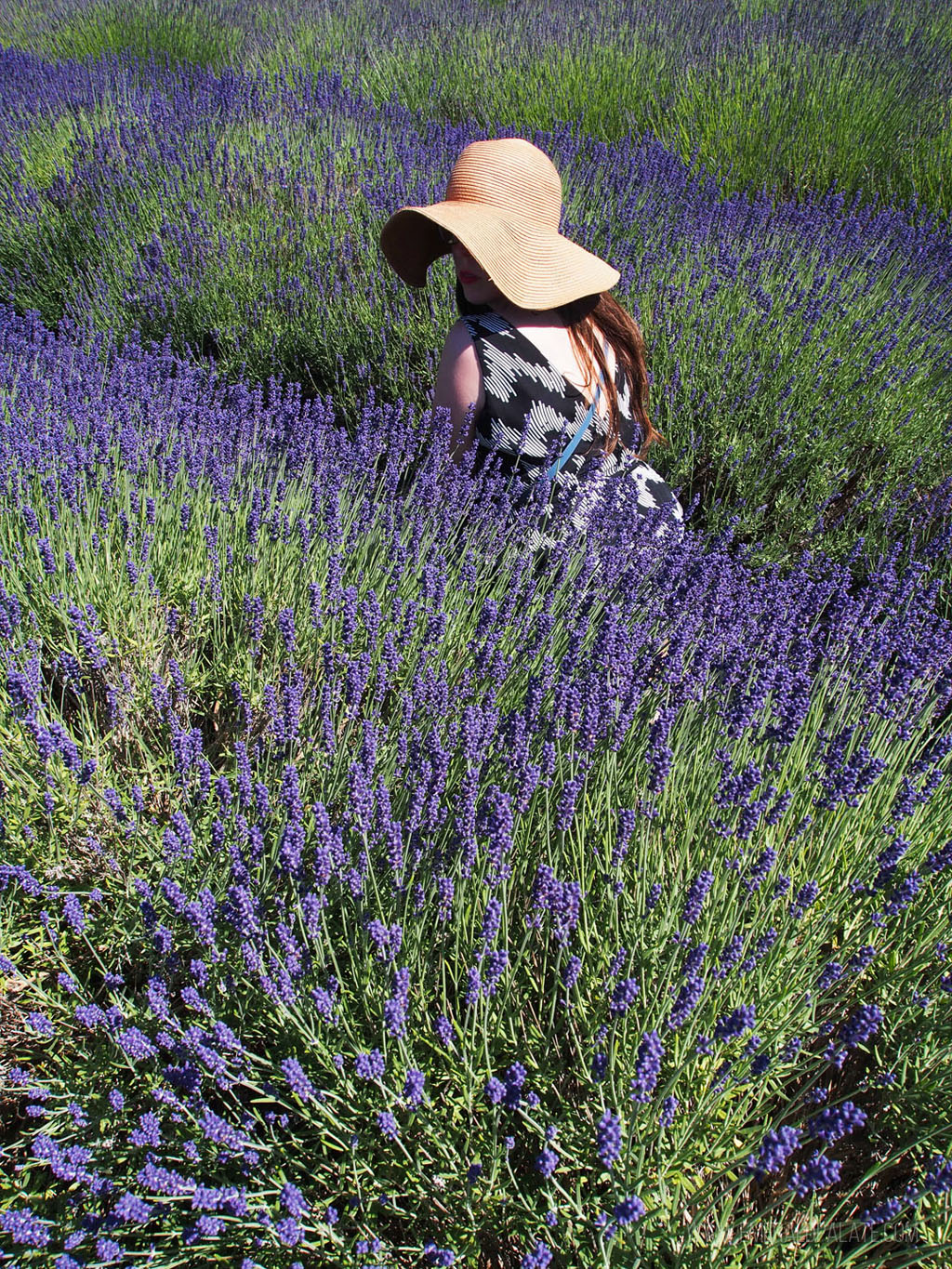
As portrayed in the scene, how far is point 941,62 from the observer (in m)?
6.27

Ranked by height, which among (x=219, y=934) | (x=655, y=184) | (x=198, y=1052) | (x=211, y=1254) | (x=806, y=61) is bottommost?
(x=211, y=1254)

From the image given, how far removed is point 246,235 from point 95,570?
9.91ft

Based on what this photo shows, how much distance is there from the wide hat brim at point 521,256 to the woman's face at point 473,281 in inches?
3.9

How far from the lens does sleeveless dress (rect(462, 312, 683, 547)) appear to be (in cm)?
231

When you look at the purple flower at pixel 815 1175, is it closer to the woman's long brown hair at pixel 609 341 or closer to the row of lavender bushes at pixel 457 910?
the row of lavender bushes at pixel 457 910

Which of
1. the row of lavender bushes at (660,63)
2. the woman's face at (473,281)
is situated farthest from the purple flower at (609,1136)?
the row of lavender bushes at (660,63)

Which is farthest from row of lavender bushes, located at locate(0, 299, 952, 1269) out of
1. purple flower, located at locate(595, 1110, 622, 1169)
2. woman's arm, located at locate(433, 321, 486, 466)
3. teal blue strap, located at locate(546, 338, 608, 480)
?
woman's arm, located at locate(433, 321, 486, 466)

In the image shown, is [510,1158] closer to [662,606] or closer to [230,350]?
[662,606]

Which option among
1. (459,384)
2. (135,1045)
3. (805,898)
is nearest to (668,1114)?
(805,898)

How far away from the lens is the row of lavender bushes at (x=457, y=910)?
1.10m

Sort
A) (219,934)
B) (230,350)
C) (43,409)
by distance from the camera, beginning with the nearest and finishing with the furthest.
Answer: (219,934)
(43,409)
(230,350)

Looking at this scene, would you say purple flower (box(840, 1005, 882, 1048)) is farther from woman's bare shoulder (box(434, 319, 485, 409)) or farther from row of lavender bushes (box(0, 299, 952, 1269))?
woman's bare shoulder (box(434, 319, 485, 409))

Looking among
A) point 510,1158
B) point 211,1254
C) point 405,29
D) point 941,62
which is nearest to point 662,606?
point 510,1158

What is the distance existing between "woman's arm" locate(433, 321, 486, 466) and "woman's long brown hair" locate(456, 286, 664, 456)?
13 centimetres
